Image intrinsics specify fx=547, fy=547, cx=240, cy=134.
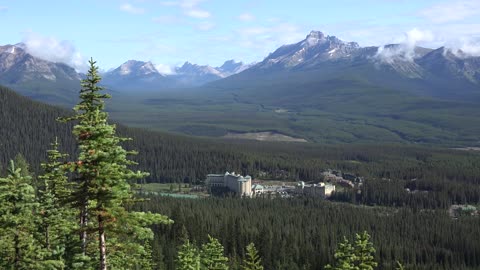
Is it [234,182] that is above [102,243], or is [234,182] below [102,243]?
below

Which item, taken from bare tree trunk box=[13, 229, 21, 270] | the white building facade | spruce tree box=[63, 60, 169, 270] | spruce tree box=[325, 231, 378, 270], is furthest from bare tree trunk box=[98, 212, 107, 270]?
the white building facade

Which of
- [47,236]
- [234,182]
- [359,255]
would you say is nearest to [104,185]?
[47,236]

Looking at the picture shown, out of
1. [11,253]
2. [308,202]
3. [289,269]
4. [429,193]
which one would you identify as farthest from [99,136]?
[429,193]

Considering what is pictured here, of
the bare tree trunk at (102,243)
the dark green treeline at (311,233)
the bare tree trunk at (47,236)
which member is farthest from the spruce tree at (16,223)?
the dark green treeline at (311,233)

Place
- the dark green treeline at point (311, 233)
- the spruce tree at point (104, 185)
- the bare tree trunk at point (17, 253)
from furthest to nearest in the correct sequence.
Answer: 1. the dark green treeline at point (311, 233)
2. the bare tree trunk at point (17, 253)
3. the spruce tree at point (104, 185)

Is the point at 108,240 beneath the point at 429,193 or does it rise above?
above

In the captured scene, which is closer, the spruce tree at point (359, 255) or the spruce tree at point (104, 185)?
the spruce tree at point (104, 185)

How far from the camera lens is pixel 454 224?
127m

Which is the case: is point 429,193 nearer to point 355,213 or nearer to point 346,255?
point 355,213

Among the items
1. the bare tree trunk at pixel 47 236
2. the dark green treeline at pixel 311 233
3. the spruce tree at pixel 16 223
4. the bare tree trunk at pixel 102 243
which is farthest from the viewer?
the dark green treeline at pixel 311 233

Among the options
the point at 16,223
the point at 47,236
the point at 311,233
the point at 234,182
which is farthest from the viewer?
the point at 234,182

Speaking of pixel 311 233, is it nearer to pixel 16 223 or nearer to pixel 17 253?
pixel 17 253

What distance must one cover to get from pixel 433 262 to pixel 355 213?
34866mm

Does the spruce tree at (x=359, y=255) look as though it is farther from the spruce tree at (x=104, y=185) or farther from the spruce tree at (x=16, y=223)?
the spruce tree at (x=16, y=223)
